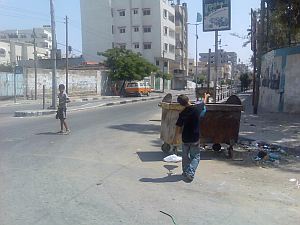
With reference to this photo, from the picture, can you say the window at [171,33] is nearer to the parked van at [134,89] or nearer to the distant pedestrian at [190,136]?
the parked van at [134,89]

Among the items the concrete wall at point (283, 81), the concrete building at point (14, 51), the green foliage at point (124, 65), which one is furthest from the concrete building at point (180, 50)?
the concrete wall at point (283, 81)

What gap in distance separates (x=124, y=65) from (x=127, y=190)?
47.9 m

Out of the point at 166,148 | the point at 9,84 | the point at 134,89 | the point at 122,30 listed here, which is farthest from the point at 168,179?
the point at 122,30

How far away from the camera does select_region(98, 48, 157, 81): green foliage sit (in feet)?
178

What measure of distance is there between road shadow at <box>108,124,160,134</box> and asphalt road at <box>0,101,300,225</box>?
13.0ft

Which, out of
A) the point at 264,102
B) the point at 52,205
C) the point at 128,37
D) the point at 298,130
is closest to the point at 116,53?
the point at 128,37

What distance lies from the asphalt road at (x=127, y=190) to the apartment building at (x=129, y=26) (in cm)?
6670

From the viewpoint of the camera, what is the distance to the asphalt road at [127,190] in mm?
5473

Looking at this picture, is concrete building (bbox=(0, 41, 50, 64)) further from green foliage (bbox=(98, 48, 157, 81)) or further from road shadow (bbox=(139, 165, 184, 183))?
road shadow (bbox=(139, 165, 184, 183))

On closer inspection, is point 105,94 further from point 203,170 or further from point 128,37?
point 203,170

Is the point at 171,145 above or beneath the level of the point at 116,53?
beneath

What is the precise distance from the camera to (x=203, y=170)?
8625 mm

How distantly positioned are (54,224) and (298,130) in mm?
11654

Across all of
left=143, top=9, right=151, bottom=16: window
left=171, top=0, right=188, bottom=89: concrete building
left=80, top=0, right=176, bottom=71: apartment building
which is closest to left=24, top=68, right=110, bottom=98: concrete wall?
left=80, top=0, right=176, bottom=71: apartment building
